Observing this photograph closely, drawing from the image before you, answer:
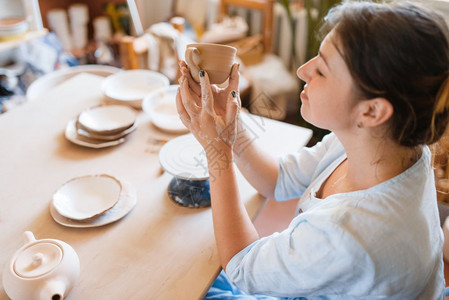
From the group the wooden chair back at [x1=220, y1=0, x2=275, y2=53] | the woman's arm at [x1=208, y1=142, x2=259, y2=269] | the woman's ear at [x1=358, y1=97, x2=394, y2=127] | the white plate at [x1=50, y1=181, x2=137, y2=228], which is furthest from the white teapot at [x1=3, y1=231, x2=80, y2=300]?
the wooden chair back at [x1=220, y1=0, x2=275, y2=53]

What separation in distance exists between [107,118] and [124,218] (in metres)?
0.53

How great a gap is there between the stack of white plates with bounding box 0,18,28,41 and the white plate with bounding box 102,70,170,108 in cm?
135

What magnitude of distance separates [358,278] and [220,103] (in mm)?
601

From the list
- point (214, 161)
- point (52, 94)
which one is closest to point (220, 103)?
point (214, 161)

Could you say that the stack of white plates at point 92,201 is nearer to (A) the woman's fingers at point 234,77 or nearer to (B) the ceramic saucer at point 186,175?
(B) the ceramic saucer at point 186,175

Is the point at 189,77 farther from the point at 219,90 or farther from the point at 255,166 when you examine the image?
the point at 255,166

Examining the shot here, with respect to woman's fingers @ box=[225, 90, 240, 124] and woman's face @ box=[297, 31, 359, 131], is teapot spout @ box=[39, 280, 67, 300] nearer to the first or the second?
woman's fingers @ box=[225, 90, 240, 124]

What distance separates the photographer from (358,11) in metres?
0.74

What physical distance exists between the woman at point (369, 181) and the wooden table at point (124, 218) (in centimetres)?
12

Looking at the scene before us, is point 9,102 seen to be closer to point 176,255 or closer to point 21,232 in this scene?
point 21,232

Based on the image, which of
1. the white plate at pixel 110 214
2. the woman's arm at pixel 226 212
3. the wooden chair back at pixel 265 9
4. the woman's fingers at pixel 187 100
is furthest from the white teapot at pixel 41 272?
the wooden chair back at pixel 265 9

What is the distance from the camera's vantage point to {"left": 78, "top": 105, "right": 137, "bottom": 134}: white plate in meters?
1.33

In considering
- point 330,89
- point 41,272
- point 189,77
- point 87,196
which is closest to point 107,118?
point 87,196

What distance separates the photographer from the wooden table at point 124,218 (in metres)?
0.86
